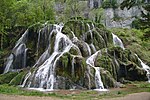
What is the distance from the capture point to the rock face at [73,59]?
76.5 feet

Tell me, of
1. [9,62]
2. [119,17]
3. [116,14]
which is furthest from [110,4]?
[9,62]

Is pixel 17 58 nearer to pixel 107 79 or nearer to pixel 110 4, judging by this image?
pixel 107 79

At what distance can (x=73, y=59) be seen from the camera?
2384cm

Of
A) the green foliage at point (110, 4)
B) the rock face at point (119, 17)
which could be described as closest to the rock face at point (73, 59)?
the rock face at point (119, 17)

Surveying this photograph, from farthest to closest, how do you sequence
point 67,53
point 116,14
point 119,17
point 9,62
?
1. point 116,14
2. point 119,17
3. point 9,62
4. point 67,53

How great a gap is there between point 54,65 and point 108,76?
4799mm

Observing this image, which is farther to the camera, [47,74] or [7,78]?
[7,78]

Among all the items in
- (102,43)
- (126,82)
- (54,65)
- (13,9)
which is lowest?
(126,82)

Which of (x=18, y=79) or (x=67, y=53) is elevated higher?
(x=67, y=53)

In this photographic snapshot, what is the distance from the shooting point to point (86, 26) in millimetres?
33438

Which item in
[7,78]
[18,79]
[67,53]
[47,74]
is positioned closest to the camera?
[47,74]

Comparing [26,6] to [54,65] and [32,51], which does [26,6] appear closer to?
[32,51]

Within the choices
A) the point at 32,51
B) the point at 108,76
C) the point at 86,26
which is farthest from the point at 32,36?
the point at 108,76

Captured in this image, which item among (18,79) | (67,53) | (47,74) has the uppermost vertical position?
(67,53)
